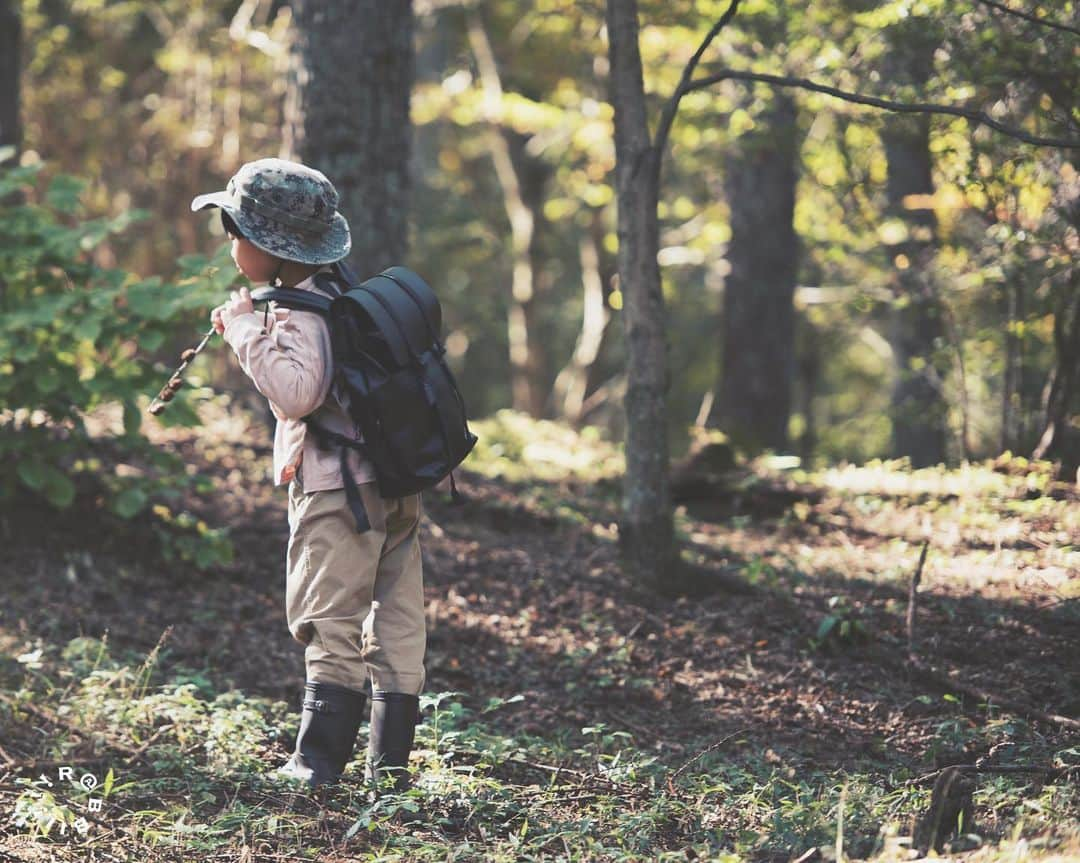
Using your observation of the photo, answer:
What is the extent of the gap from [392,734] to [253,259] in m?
1.61

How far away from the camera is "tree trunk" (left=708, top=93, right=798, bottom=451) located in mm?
10250

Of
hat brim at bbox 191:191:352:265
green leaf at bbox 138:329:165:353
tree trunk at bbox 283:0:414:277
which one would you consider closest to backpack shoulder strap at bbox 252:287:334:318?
hat brim at bbox 191:191:352:265

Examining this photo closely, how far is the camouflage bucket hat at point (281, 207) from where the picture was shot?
137 inches

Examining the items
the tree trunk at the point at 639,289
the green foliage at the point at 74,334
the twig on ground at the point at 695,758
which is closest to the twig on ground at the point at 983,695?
the twig on ground at the point at 695,758

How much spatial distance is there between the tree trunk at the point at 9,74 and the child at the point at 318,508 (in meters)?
5.46

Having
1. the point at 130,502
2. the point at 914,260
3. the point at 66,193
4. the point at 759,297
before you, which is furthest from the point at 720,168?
the point at 130,502

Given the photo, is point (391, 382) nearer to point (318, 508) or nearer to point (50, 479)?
point (318, 508)

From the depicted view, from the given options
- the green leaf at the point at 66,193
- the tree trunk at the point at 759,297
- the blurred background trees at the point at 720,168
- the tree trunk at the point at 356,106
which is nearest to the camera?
the green leaf at the point at 66,193

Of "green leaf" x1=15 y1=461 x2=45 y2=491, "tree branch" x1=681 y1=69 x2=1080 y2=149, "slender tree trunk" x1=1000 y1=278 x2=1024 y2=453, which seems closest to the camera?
"tree branch" x1=681 y1=69 x2=1080 y2=149

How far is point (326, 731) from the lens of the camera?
11.7 feet

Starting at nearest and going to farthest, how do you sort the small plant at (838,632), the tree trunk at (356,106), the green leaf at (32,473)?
the small plant at (838,632) → the green leaf at (32,473) → the tree trunk at (356,106)

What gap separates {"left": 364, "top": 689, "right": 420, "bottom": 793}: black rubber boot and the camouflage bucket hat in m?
1.45

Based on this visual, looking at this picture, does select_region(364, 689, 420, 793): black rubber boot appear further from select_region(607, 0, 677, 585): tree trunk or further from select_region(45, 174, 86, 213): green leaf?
select_region(45, 174, 86, 213): green leaf

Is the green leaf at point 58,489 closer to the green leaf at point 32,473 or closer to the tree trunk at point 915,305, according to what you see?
the green leaf at point 32,473
